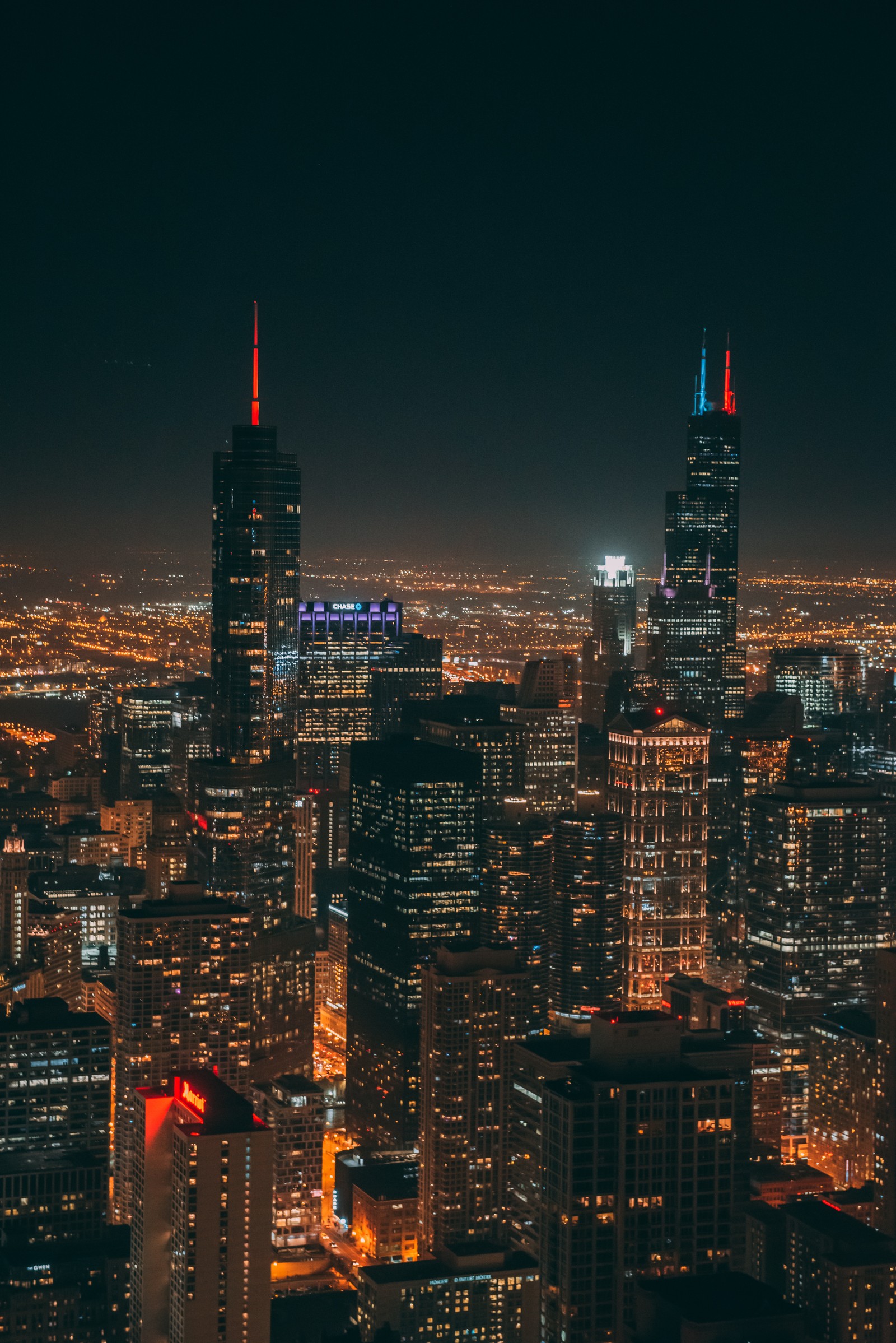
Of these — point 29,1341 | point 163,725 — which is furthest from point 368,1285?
point 163,725

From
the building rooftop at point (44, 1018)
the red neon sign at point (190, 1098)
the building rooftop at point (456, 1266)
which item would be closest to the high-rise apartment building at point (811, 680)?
the building rooftop at point (44, 1018)

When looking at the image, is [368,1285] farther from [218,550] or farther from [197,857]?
[218,550]

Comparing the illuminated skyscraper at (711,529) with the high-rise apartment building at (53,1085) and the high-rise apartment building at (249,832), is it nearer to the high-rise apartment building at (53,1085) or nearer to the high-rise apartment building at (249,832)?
the high-rise apartment building at (249,832)

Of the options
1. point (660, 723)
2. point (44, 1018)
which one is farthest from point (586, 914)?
point (44, 1018)

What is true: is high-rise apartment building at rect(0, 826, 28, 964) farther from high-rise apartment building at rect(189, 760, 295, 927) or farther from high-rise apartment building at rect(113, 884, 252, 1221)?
high-rise apartment building at rect(113, 884, 252, 1221)

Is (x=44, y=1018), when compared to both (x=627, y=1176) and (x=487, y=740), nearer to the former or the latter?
(x=627, y=1176)

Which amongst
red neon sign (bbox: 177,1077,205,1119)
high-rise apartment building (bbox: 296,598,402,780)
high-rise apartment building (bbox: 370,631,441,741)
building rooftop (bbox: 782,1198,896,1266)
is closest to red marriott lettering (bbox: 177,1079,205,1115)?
red neon sign (bbox: 177,1077,205,1119)
